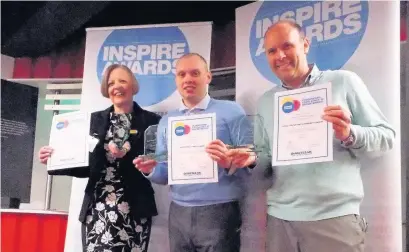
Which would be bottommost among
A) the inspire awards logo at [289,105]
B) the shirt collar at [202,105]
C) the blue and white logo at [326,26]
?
the inspire awards logo at [289,105]

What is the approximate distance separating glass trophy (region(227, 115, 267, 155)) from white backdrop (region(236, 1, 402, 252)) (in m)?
0.14

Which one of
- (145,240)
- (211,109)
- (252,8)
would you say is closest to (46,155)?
(145,240)

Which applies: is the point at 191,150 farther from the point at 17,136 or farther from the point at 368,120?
the point at 17,136

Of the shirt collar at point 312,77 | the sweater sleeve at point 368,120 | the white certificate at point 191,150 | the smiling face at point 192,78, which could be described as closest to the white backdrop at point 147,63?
the smiling face at point 192,78

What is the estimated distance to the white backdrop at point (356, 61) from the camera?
162 centimetres

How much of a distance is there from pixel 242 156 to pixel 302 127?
235 mm

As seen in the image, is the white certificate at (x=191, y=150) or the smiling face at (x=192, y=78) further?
the smiling face at (x=192, y=78)

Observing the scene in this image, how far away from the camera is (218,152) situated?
1.66m

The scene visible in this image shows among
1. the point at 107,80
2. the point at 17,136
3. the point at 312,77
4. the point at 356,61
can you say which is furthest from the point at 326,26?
the point at 17,136

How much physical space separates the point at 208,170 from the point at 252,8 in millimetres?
775

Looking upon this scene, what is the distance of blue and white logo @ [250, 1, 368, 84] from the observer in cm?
178

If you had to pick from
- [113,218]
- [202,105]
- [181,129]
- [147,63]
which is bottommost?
[113,218]

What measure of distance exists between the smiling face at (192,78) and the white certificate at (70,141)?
40 centimetres

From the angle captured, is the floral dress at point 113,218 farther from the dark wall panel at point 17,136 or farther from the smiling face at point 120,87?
the dark wall panel at point 17,136
